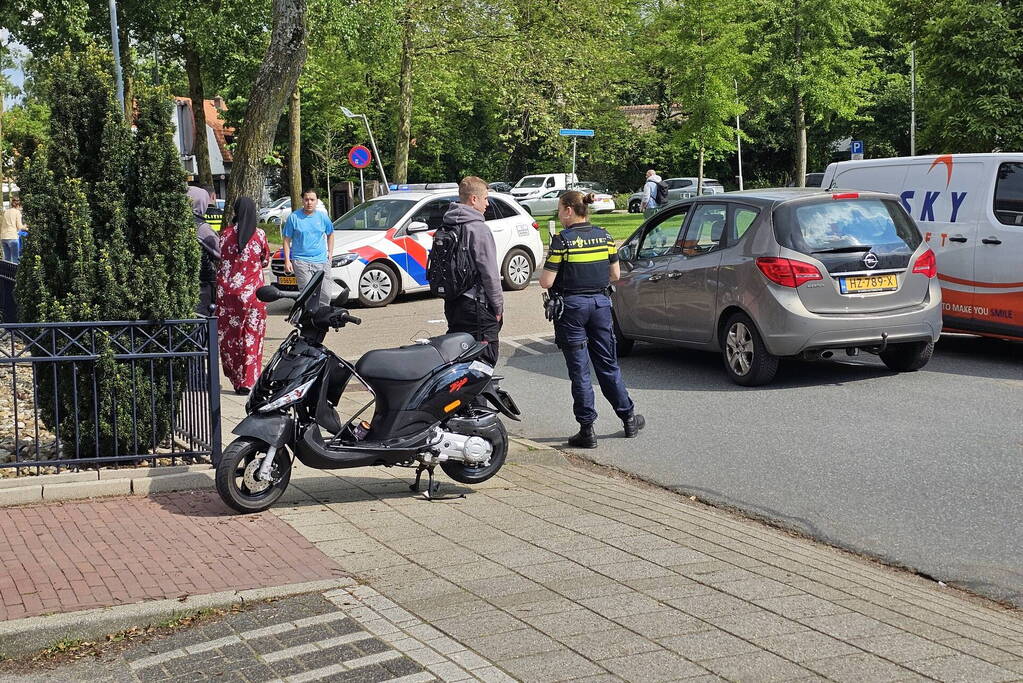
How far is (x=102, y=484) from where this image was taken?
6.84m

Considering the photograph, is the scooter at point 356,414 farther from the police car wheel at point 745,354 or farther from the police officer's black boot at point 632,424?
the police car wheel at point 745,354

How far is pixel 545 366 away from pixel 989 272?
4.25 meters

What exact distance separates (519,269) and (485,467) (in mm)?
12275

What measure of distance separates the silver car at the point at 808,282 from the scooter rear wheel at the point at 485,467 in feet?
12.4

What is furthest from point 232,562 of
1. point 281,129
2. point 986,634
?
point 281,129

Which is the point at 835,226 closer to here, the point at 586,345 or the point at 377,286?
the point at 586,345

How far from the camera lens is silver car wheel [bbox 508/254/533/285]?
19125 mm

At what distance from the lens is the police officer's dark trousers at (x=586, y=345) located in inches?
328

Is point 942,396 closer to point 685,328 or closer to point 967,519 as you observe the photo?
point 685,328

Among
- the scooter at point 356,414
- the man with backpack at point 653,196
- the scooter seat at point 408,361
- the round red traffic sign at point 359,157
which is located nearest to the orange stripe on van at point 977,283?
Answer: the scooter at point 356,414

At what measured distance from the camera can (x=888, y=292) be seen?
10141 millimetres

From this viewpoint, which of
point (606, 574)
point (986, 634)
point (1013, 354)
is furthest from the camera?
point (1013, 354)

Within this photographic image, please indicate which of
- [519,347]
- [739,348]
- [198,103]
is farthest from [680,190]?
[739,348]

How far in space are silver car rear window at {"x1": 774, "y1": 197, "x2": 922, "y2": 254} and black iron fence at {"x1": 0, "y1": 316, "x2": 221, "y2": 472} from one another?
5.09 meters
